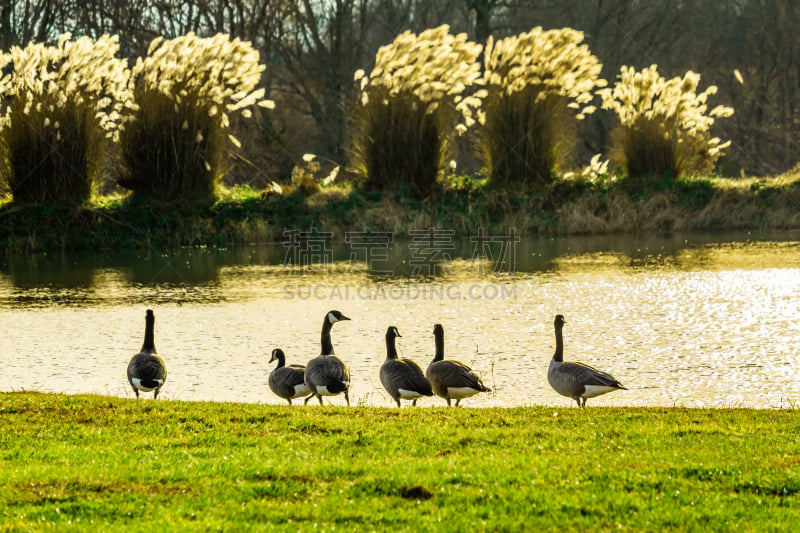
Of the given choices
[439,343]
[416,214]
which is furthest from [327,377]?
[416,214]

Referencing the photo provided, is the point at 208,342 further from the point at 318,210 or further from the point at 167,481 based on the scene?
the point at 318,210

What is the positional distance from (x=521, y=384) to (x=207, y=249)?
13565mm

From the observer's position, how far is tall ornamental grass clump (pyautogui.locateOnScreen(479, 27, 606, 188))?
76.3 ft

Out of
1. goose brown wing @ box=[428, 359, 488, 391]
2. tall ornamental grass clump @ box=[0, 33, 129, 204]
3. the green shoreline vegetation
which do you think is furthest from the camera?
the green shoreline vegetation

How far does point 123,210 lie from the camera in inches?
862

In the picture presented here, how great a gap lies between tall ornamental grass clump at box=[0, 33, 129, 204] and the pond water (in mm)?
1949

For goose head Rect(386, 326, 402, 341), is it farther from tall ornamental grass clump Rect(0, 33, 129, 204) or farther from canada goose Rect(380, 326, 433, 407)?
tall ornamental grass clump Rect(0, 33, 129, 204)

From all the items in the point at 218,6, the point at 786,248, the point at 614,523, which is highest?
the point at 218,6

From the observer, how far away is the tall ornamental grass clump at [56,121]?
20578 millimetres

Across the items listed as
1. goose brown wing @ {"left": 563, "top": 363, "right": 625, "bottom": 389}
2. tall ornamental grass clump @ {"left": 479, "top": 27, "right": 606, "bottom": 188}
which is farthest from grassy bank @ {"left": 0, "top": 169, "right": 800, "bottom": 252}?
goose brown wing @ {"left": 563, "top": 363, "right": 625, "bottom": 389}

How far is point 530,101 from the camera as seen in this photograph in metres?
23.3

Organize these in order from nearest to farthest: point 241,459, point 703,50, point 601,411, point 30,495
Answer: point 30,495 < point 241,459 < point 601,411 < point 703,50

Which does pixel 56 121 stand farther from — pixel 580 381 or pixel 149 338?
pixel 580 381

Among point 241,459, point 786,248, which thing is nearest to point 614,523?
point 241,459
